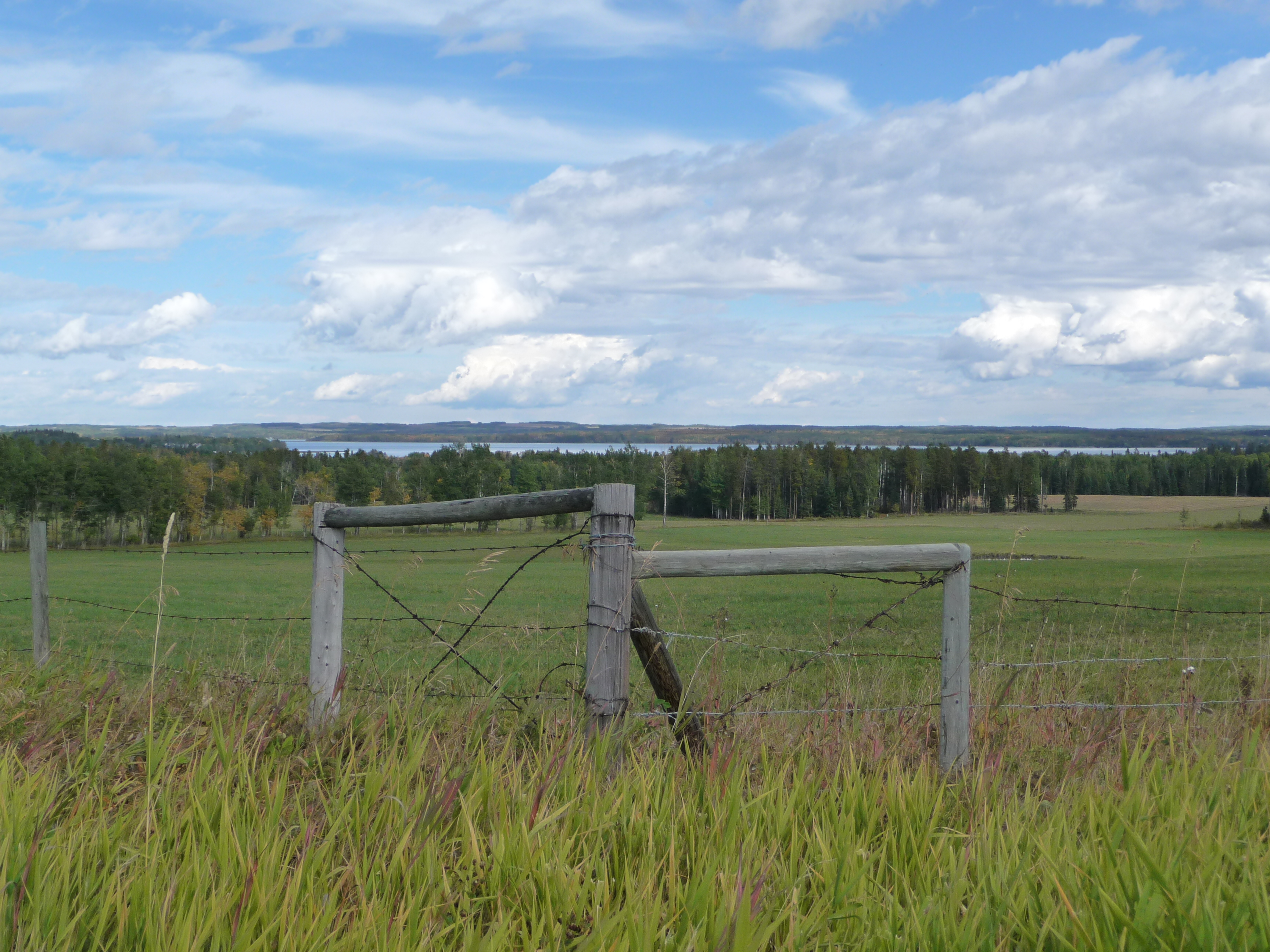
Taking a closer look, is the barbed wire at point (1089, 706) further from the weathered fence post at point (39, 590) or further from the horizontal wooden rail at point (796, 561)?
the weathered fence post at point (39, 590)

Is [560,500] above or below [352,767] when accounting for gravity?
above

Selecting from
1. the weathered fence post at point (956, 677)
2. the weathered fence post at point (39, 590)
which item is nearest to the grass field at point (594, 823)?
the weathered fence post at point (956, 677)

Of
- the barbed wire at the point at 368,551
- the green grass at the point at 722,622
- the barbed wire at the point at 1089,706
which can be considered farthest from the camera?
the green grass at the point at 722,622

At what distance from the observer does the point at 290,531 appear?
104188 mm

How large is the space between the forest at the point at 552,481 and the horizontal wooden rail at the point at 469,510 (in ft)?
293

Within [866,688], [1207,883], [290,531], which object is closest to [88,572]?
[866,688]

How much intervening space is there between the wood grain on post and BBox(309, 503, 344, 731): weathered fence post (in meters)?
1.51

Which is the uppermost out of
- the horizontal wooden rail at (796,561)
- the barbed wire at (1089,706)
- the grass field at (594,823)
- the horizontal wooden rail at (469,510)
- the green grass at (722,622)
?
the horizontal wooden rail at (469,510)

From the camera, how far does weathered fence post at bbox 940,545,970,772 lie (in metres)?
3.96

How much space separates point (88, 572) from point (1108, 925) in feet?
154

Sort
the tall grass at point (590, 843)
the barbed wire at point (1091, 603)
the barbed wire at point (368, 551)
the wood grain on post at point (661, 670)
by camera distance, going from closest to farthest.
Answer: the tall grass at point (590, 843)
the wood grain on post at point (661, 670)
the barbed wire at point (368, 551)
the barbed wire at point (1091, 603)

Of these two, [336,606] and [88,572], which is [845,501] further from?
[336,606]

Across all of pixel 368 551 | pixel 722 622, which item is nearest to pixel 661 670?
pixel 368 551

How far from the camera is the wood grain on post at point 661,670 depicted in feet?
12.3
